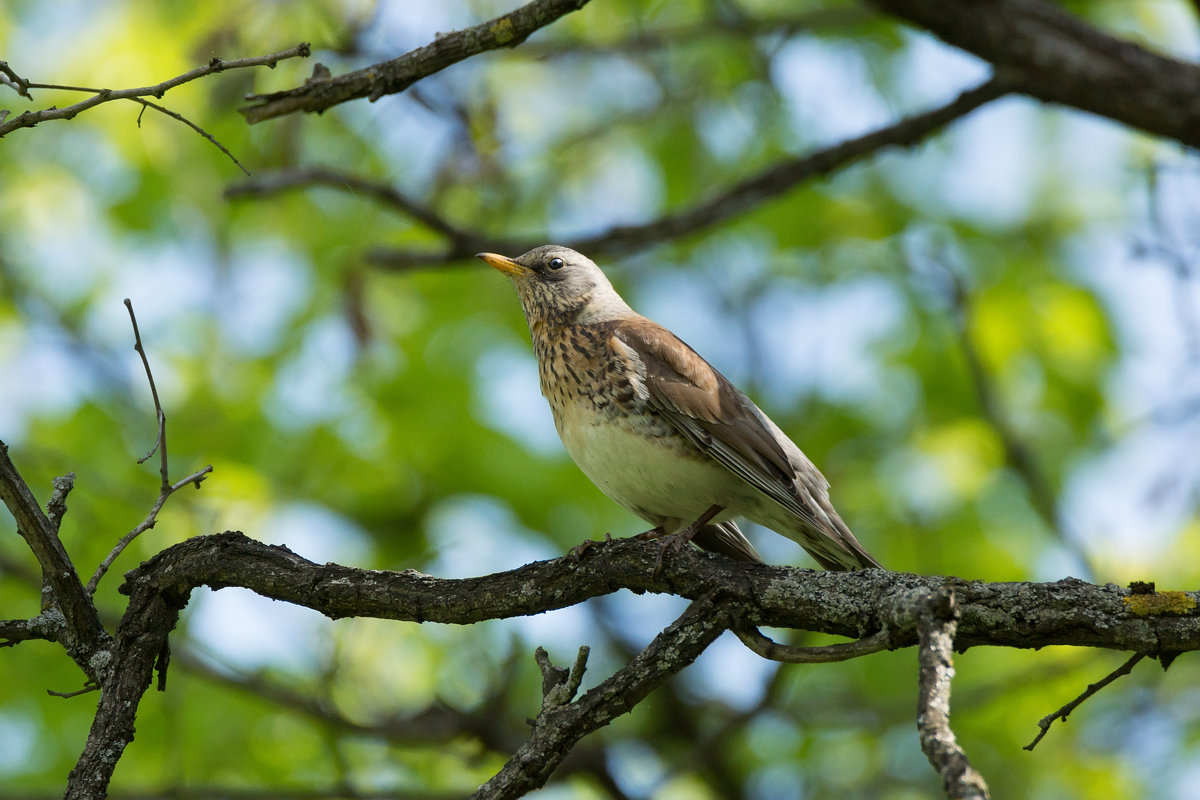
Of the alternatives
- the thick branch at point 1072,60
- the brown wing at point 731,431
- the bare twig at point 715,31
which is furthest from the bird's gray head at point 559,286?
the thick branch at point 1072,60

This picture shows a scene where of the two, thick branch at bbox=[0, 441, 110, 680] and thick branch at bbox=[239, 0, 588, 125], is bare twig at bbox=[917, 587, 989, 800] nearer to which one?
thick branch at bbox=[239, 0, 588, 125]

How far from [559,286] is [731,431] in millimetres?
1583

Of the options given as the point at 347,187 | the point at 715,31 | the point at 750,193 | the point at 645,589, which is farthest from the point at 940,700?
the point at 715,31

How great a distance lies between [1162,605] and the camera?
2.70 m

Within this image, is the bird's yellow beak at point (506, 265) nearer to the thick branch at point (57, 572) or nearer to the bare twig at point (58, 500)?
the bare twig at point (58, 500)

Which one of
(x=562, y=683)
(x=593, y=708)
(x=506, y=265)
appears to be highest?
(x=506, y=265)

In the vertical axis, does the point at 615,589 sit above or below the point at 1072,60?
below

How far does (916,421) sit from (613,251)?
10.6 ft

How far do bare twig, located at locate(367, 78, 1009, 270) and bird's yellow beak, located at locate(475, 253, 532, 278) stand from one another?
1.90 ft

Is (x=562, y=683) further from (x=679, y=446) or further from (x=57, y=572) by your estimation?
(x=679, y=446)

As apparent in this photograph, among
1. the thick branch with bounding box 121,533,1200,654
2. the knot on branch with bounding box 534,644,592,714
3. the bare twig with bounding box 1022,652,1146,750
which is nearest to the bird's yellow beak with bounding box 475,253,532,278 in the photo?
the thick branch with bounding box 121,533,1200,654

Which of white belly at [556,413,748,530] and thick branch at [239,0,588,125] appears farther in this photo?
white belly at [556,413,748,530]

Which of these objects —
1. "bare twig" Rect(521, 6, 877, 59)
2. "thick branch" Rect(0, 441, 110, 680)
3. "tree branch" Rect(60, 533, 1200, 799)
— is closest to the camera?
"tree branch" Rect(60, 533, 1200, 799)

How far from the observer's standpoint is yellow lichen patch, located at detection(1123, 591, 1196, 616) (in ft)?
8.84
